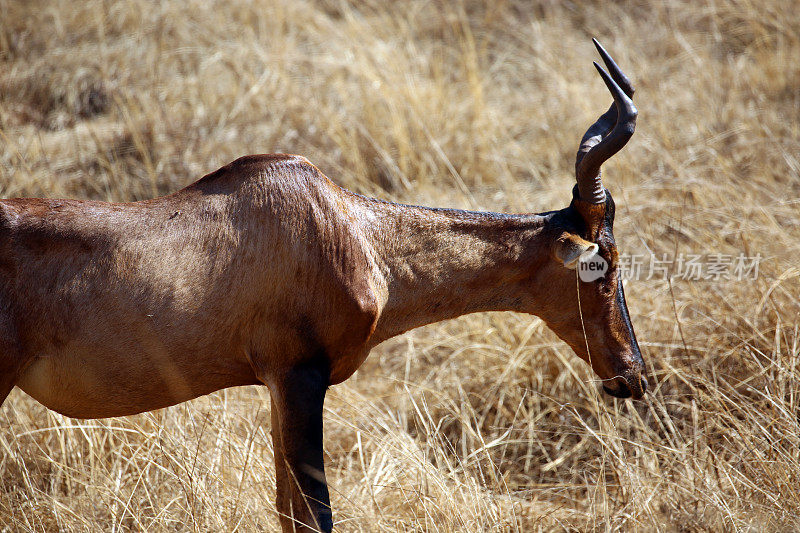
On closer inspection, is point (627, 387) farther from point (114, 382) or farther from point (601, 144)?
→ point (114, 382)

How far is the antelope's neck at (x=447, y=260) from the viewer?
12.0 feet

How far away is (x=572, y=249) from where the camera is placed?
3641mm

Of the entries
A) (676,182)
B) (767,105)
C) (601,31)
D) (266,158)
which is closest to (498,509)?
(266,158)

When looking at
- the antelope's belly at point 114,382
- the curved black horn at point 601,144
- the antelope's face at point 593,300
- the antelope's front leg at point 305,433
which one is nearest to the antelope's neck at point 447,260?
the antelope's face at point 593,300

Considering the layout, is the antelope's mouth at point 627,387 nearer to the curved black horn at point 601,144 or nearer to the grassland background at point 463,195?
the grassland background at point 463,195

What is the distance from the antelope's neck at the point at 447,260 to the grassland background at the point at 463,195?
0.83m

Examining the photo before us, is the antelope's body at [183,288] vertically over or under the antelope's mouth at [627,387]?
over

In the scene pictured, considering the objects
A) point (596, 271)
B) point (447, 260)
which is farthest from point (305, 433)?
point (596, 271)

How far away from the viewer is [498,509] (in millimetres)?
3957

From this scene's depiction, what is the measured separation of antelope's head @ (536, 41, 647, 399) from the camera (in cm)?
363

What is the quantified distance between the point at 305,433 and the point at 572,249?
1.48 meters

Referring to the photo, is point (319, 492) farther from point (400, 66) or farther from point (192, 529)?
point (400, 66)

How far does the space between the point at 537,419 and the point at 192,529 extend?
2422 mm

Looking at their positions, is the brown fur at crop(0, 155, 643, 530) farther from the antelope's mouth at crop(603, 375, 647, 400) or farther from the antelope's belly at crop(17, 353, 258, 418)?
the antelope's mouth at crop(603, 375, 647, 400)
